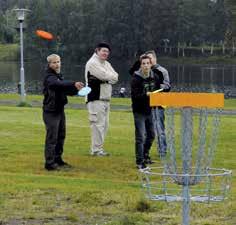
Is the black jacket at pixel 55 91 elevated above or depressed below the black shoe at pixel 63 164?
above

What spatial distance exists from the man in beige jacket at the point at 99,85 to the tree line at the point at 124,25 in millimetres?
98739

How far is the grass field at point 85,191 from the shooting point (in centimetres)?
750

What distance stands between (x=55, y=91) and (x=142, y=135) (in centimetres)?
158

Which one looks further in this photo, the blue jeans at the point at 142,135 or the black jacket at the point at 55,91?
the blue jeans at the point at 142,135

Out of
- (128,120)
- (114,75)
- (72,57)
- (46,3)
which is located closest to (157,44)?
(72,57)

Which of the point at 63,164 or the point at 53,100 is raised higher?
the point at 53,100

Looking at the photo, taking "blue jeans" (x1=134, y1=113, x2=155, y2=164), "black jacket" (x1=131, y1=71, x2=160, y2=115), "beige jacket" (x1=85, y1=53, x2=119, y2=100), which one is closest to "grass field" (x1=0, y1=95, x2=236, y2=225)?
"blue jeans" (x1=134, y1=113, x2=155, y2=164)

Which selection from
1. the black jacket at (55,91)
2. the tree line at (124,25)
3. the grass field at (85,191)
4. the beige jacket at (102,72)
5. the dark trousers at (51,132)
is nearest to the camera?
the grass field at (85,191)

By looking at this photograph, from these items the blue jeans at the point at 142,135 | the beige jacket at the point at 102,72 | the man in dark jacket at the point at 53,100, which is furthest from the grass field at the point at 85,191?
the beige jacket at the point at 102,72

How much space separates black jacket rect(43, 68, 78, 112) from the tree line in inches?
3943

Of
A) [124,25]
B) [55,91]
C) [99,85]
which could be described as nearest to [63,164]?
[55,91]

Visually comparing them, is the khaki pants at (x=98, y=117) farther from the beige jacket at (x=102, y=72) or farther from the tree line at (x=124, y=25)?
the tree line at (x=124, y=25)

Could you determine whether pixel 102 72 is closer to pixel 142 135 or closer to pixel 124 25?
pixel 142 135

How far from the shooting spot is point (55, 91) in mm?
11281
